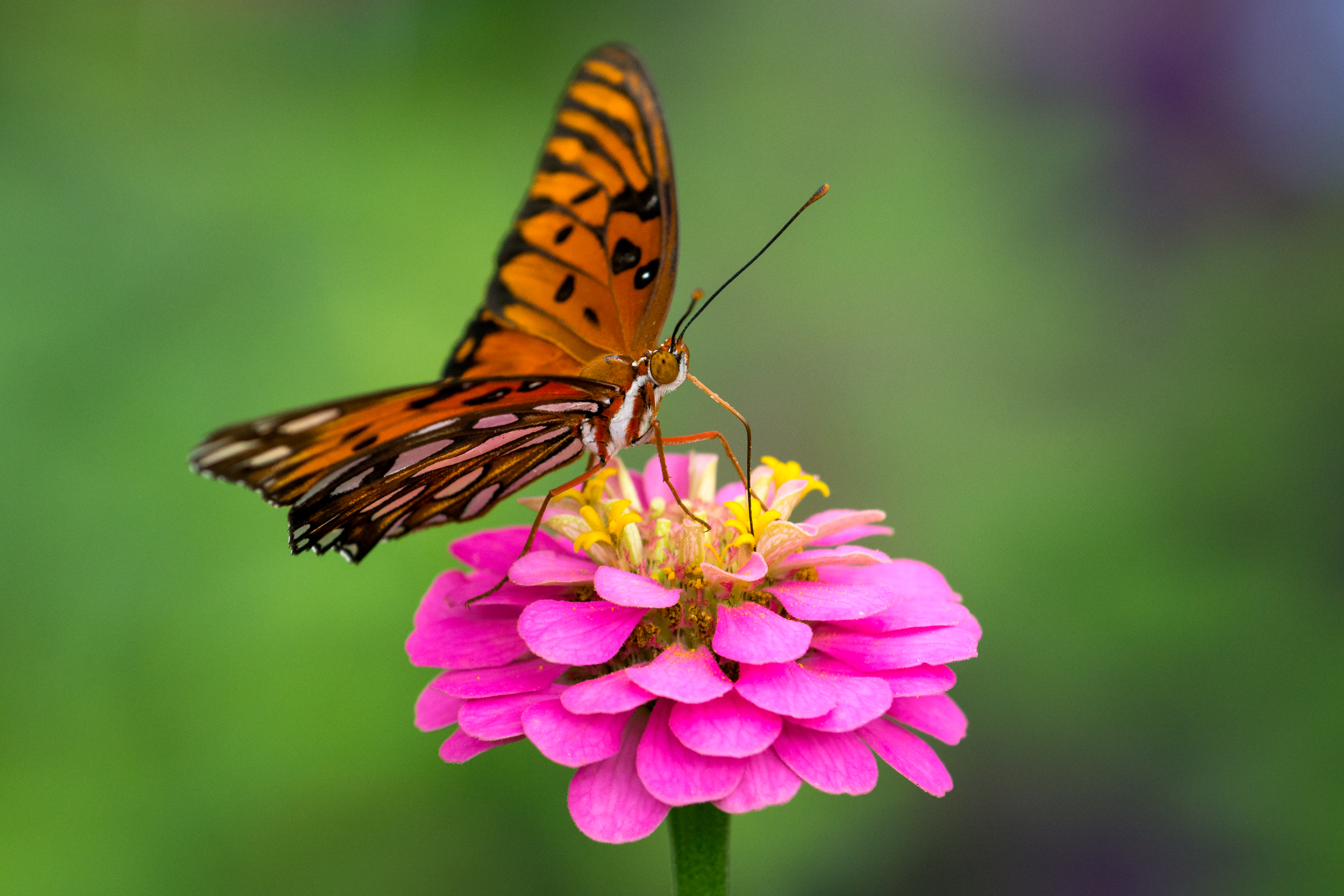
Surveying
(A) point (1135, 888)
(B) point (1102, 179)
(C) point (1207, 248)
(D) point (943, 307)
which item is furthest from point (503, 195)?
(A) point (1135, 888)

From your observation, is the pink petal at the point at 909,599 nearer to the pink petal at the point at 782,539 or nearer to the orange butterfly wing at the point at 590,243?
the pink petal at the point at 782,539

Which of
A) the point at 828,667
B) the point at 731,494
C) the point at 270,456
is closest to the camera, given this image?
the point at 270,456

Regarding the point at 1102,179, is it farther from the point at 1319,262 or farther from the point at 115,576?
the point at 115,576

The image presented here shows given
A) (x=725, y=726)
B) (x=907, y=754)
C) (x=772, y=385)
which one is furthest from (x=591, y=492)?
(x=772, y=385)

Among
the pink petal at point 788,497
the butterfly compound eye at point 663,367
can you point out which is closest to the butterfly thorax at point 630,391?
the butterfly compound eye at point 663,367

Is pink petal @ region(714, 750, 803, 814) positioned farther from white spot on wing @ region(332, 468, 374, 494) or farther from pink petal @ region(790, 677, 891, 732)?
white spot on wing @ region(332, 468, 374, 494)

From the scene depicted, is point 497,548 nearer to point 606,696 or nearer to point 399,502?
point 399,502
